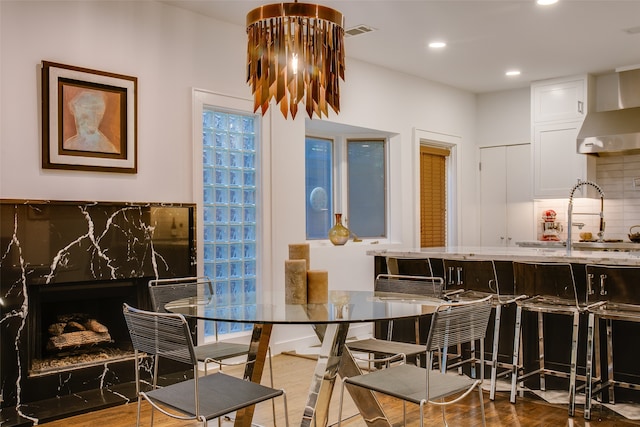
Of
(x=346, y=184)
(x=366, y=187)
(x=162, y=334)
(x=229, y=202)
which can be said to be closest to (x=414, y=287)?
(x=162, y=334)

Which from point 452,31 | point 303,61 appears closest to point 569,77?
point 452,31

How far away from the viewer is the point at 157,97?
164 inches

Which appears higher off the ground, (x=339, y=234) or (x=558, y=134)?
(x=558, y=134)

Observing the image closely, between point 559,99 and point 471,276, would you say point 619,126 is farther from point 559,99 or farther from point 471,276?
point 471,276

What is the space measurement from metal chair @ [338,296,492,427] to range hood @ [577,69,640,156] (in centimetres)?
408

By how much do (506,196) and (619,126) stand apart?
1.64 meters

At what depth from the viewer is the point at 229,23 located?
4652 mm

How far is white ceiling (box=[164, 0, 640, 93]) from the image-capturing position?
14.4 feet

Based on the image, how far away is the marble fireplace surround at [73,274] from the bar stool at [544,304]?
2.27 m

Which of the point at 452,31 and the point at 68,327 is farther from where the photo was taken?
the point at 452,31

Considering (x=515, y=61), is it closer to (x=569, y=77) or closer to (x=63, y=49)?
(x=569, y=77)

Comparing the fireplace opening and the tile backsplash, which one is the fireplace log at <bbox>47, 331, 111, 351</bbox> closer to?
the fireplace opening

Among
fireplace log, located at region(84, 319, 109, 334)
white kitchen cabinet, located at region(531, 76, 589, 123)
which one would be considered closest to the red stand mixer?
white kitchen cabinet, located at region(531, 76, 589, 123)

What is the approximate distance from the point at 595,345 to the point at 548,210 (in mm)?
3545
